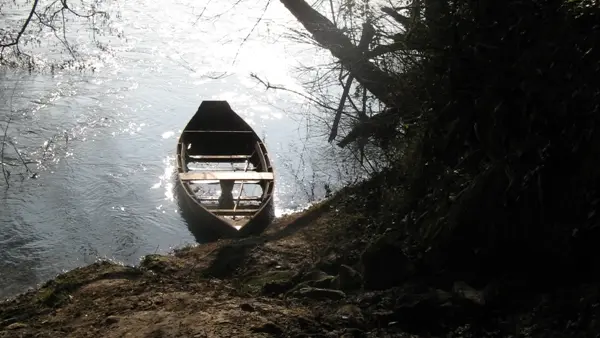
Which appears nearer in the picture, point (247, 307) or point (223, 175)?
point (247, 307)

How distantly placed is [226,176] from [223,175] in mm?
71

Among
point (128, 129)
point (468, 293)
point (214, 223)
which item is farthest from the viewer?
point (128, 129)

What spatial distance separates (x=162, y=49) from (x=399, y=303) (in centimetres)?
1702

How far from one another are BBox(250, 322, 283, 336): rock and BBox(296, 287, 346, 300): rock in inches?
29.3

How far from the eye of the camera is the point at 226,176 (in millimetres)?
12453

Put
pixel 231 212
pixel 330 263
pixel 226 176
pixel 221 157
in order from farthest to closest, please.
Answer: pixel 221 157
pixel 226 176
pixel 231 212
pixel 330 263

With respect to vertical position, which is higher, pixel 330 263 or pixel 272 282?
pixel 330 263

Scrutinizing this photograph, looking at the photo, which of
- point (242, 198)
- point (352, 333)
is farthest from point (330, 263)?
point (242, 198)

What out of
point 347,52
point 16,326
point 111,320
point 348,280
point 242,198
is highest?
point 347,52

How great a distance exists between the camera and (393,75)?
25.7 feet

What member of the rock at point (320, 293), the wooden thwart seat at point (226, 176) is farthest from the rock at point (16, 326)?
the wooden thwart seat at point (226, 176)

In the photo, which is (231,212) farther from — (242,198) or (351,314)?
(351,314)

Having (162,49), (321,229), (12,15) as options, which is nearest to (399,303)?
(321,229)

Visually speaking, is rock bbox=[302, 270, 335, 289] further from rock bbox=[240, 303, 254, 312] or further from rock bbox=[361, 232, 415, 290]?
rock bbox=[240, 303, 254, 312]
